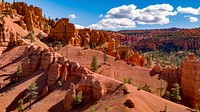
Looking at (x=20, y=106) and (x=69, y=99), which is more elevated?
(x=69, y=99)

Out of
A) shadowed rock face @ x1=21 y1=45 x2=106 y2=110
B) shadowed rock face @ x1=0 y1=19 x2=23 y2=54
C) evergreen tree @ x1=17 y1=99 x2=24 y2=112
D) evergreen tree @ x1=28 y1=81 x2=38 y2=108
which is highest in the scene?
shadowed rock face @ x1=0 y1=19 x2=23 y2=54

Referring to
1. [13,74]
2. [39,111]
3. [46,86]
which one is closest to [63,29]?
[13,74]

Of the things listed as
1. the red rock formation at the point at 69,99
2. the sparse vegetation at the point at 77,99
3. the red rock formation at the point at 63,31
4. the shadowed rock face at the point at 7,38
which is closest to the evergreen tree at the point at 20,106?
the red rock formation at the point at 69,99

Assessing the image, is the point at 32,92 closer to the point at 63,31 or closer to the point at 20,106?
the point at 20,106

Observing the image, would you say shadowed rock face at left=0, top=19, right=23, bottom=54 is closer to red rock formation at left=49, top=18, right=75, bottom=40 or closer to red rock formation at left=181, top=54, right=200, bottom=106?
red rock formation at left=49, top=18, right=75, bottom=40

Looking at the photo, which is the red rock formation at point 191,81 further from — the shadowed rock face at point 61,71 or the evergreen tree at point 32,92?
the evergreen tree at point 32,92

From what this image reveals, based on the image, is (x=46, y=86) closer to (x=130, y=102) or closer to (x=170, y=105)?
(x=130, y=102)

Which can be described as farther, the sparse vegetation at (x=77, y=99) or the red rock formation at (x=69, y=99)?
the red rock formation at (x=69, y=99)

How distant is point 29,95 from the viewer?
215 feet

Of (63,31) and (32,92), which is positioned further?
(63,31)

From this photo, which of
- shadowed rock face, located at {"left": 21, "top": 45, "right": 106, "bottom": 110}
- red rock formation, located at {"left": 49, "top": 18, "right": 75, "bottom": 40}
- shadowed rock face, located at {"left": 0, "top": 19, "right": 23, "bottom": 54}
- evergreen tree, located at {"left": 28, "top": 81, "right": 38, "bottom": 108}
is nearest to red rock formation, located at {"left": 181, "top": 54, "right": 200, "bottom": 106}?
shadowed rock face, located at {"left": 21, "top": 45, "right": 106, "bottom": 110}

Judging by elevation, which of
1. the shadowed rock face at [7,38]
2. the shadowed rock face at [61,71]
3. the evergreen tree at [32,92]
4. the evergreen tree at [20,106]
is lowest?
the evergreen tree at [20,106]

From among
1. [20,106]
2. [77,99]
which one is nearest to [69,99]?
[77,99]

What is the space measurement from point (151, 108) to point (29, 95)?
2933cm
